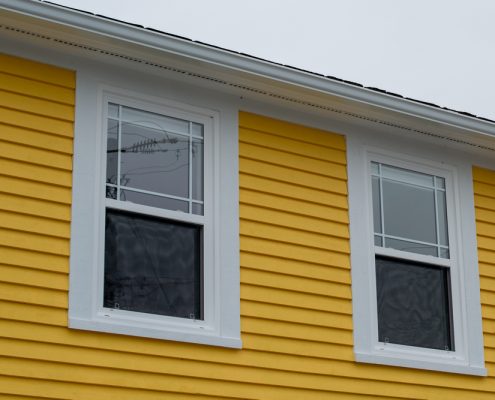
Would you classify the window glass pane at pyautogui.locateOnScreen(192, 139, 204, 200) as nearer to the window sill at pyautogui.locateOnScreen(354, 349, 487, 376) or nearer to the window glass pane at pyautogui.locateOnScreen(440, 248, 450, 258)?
the window sill at pyautogui.locateOnScreen(354, 349, 487, 376)

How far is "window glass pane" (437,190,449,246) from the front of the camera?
36.1 ft

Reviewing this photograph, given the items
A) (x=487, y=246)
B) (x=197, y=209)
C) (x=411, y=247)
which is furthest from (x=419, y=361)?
(x=197, y=209)

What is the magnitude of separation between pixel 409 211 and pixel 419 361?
1.48 m

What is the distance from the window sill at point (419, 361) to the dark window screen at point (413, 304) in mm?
151

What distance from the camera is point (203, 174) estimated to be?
9.58m

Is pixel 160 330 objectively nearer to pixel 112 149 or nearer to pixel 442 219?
pixel 112 149

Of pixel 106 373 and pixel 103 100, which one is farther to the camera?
pixel 103 100

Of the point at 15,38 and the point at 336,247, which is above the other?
the point at 15,38

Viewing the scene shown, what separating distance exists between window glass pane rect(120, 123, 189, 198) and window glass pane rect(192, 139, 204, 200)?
2.4 inches

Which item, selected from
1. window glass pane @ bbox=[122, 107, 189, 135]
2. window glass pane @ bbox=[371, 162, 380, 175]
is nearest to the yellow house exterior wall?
window glass pane @ bbox=[371, 162, 380, 175]

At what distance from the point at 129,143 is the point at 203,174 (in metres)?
0.73

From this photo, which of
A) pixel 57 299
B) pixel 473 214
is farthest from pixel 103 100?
pixel 473 214

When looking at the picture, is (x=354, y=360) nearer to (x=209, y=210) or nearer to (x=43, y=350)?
(x=209, y=210)

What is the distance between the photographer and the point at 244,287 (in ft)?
30.9
